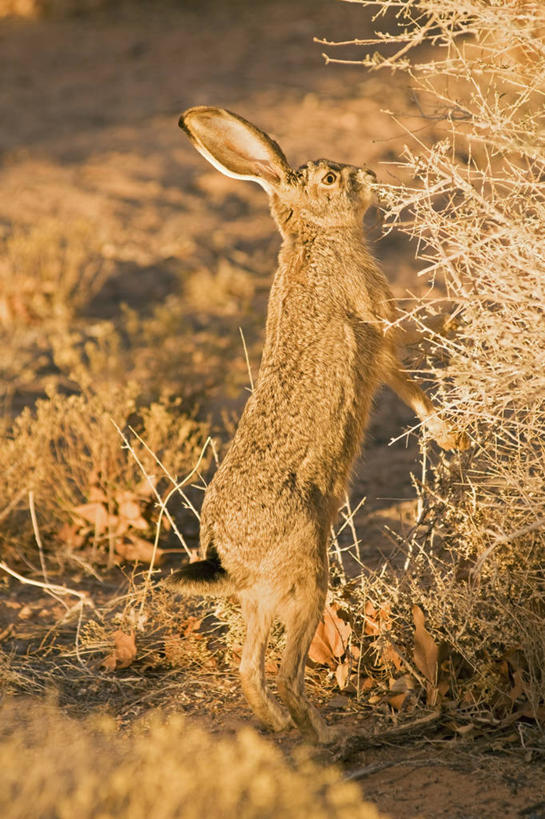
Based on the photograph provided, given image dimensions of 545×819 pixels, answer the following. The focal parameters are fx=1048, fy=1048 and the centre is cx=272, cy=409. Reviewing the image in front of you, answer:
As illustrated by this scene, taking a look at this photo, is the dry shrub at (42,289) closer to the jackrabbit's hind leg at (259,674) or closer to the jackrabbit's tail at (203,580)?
the jackrabbit's tail at (203,580)

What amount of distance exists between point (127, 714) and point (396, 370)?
1.70 meters

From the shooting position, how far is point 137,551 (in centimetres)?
539

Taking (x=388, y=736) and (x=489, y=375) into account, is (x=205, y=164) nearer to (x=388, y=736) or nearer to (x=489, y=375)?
(x=489, y=375)

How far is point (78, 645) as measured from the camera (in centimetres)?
452

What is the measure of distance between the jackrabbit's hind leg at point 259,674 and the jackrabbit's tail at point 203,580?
5.1 inches

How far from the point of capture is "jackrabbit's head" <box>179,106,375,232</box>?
4328mm

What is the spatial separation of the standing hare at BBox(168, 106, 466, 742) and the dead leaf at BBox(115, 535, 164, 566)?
1.43 m

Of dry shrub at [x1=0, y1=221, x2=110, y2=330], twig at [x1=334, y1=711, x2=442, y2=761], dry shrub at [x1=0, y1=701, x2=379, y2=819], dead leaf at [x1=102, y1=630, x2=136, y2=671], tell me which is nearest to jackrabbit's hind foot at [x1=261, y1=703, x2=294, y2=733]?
twig at [x1=334, y1=711, x2=442, y2=761]

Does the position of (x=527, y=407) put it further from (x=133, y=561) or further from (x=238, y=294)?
(x=238, y=294)

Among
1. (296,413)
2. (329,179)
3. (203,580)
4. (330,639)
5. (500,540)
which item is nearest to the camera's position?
(500,540)

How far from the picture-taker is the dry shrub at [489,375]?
135 inches

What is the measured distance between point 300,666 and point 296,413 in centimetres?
92

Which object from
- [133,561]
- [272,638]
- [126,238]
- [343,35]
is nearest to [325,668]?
[272,638]

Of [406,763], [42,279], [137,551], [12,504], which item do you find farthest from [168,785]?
[42,279]
